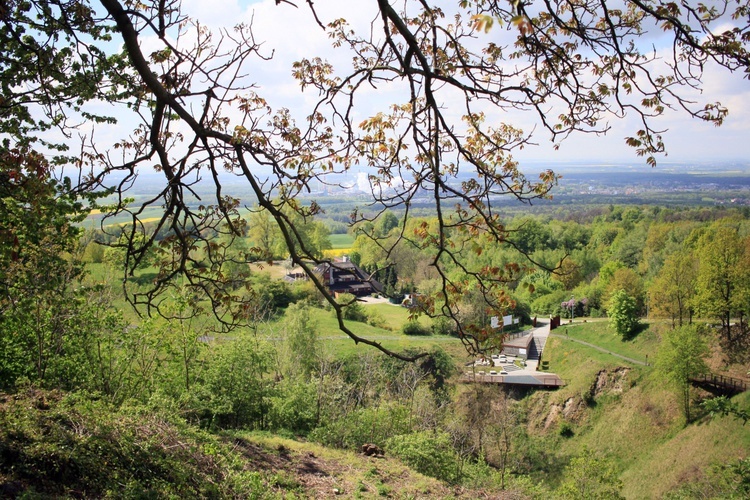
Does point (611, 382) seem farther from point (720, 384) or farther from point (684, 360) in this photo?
point (684, 360)

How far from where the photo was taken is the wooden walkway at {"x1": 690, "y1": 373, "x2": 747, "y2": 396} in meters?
25.0

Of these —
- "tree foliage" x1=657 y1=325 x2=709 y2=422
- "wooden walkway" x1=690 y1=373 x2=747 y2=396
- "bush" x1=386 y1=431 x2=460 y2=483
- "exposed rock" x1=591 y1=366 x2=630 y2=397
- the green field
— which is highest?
the green field

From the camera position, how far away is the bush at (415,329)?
130 ft

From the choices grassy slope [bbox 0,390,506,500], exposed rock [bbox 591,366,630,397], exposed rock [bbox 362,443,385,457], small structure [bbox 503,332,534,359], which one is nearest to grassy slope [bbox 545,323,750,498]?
exposed rock [bbox 591,366,630,397]

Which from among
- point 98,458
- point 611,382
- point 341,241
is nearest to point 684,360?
point 611,382

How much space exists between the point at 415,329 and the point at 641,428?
59.4 ft

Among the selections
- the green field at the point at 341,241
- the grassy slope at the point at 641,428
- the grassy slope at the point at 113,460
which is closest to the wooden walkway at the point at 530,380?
the grassy slope at the point at 641,428

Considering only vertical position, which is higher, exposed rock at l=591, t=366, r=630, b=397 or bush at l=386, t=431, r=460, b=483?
bush at l=386, t=431, r=460, b=483

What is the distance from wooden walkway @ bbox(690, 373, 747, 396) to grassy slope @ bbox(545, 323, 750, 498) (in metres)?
1.23

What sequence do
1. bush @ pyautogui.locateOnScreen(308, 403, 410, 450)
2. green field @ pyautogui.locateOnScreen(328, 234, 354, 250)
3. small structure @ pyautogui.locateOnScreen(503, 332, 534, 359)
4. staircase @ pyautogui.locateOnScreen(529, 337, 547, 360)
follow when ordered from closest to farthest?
bush @ pyautogui.locateOnScreen(308, 403, 410, 450) → small structure @ pyautogui.locateOnScreen(503, 332, 534, 359) → staircase @ pyautogui.locateOnScreen(529, 337, 547, 360) → green field @ pyautogui.locateOnScreen(328, 234, 354, 250)

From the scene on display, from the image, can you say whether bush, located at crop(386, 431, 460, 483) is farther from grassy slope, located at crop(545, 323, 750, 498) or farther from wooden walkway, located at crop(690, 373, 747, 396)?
wooden walkway, located at crop(690, 373, 747, 396)

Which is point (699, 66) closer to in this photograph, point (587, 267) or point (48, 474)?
point (48, 474)

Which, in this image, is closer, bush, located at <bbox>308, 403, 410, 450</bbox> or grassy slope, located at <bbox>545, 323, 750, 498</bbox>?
bush, located at <bbox>308, 403, 410, 450</bbox>

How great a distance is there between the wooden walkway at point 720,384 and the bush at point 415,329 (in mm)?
18792
